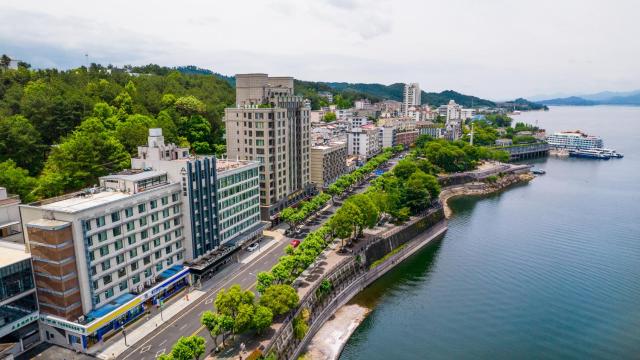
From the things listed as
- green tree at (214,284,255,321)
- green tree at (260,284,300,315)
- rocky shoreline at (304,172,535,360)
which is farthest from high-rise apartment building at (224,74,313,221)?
green tree at (214,284,255,321)

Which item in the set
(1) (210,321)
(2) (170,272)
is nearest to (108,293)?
(2) (170,272)

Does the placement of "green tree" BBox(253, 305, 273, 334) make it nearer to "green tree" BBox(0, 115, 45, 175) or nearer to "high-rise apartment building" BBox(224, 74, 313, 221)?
"high-rise apartment building" BBox(224, 74, 313, 221)

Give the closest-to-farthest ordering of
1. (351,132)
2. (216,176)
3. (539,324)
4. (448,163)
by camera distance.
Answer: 1. (539,324)
2. (216,176)
3. (448,163)
4. (351,132)

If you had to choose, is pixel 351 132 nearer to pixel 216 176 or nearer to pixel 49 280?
pixel 216 176

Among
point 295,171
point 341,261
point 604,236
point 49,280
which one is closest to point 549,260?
point 604,236

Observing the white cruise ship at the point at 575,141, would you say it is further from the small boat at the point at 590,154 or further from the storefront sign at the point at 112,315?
the storefront sign at the point at 112,315

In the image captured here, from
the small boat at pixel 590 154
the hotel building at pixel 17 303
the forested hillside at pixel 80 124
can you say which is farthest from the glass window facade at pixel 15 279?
the small boat at pixel 590 154
